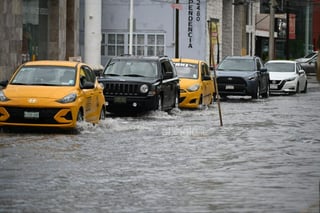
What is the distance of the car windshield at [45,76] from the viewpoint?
21.4 metres

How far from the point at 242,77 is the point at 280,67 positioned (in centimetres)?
863

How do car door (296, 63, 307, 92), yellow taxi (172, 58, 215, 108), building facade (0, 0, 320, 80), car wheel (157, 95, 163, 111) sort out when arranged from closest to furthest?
car wheel (157, 95, 163, 111) → yellow taxi (172, 58, 215, 108) → building facade (0, 0, 320, 80) → car door (296, 63, 307, 92)

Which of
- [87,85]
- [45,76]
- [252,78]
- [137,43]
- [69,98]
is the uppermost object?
[137,43]

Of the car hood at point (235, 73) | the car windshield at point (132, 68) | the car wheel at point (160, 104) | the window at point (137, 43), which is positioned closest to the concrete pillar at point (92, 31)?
the window at point (137, 43)

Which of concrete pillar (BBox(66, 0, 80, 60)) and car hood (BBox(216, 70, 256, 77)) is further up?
concrete pillar (BBox(66, 0, 80, 60))

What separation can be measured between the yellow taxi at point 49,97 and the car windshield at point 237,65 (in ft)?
56.3

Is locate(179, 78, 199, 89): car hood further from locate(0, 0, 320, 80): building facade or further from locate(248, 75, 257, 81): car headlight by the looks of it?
locate(248, 75, 257, 81): car headlight

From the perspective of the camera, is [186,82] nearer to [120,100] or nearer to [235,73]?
[120,100]

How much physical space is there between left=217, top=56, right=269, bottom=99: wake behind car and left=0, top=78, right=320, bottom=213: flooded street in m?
12.4

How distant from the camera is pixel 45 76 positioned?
70.9 ft

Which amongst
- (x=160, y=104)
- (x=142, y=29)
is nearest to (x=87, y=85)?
(x=160, y=104)

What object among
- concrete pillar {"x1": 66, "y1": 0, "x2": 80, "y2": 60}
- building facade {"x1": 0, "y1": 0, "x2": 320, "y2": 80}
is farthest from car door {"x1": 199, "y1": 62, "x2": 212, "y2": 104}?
concrete pillar {"x1": 66, "y1": 0, "x2": 80, "y2": 60}

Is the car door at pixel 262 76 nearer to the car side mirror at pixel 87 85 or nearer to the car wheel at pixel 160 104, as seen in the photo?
the car wheel at pixel 160 104

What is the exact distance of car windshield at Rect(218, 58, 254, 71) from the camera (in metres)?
39.1
